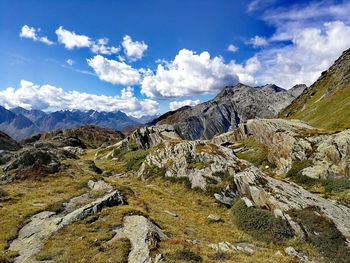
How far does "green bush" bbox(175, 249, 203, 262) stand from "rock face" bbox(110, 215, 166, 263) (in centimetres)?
187

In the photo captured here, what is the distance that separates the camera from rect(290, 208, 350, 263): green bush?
82.6 ft

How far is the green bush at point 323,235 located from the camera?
25.2m

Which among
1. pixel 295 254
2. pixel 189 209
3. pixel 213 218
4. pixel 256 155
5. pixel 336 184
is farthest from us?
pixel 256 155

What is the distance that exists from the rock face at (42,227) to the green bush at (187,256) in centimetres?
965

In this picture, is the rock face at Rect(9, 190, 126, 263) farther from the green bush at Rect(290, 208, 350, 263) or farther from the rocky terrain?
the green bush at Rect(290, 208, 350, 263)

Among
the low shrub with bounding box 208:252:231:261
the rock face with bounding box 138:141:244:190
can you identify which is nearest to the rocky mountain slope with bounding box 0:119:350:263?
the low shrub with bounding box 208:252:231:261

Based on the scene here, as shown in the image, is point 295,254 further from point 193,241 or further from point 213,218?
point 213,218

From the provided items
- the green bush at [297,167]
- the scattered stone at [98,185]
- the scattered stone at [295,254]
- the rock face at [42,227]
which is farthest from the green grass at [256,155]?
the rock face at [42,227]

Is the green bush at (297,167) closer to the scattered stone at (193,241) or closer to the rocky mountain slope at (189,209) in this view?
the rocky mountain slope at (189,209)

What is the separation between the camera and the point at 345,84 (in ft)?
487

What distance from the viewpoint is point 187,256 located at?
799 inches

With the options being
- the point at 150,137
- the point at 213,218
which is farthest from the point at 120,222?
the point at 150,137

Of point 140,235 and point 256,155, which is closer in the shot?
point 140,235

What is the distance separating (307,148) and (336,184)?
10933mm
